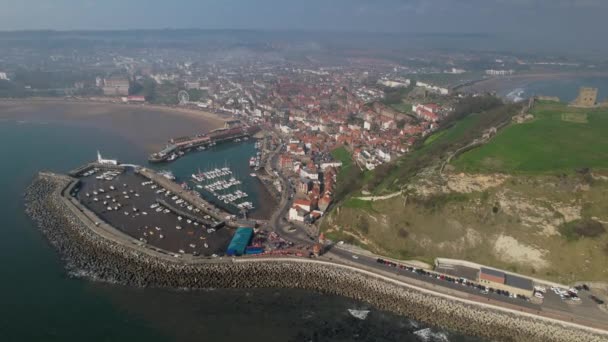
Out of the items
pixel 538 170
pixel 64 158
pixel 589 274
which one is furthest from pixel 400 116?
pixel 64 158

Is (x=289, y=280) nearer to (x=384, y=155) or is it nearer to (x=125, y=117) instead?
(x=384, y=155)

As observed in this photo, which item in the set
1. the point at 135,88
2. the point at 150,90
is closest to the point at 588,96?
the point at 150,90

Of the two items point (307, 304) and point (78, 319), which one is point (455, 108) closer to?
point (307, 304)

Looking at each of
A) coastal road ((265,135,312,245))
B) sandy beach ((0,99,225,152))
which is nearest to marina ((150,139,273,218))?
coastal road ((265,135,312,245))

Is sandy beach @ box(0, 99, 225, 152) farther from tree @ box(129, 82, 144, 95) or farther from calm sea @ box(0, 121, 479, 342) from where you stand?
calm sea @ box(0, 121, 479, 342)

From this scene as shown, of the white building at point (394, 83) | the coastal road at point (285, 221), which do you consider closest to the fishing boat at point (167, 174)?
the coastal road at point (285, 221)

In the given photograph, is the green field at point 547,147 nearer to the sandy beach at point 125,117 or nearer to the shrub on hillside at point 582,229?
the shrub on hillside at point 582,229
